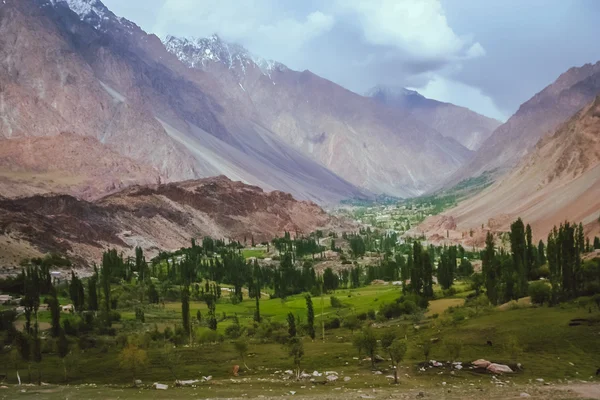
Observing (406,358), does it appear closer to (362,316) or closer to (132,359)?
(132,359)

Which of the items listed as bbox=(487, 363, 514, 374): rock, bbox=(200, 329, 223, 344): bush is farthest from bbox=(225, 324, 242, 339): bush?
bbox=(487, 363, 514, 374): rock

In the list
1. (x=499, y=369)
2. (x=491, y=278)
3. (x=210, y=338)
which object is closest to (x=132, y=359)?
(x=210, y=338)

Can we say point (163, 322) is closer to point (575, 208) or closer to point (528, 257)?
point (528, 257)

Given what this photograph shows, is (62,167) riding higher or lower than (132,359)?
higher

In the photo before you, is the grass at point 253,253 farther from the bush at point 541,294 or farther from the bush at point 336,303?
the bush at point 541,294

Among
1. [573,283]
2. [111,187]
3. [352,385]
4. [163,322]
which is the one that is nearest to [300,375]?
[352,385]

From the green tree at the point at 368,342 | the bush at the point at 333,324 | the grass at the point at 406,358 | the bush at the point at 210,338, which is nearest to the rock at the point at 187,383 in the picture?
the grass at the point at 406,358
